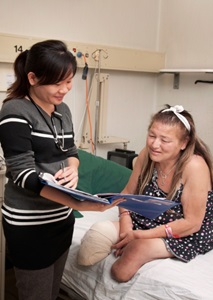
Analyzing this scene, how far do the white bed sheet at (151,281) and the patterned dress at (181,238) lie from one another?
0.12 ft

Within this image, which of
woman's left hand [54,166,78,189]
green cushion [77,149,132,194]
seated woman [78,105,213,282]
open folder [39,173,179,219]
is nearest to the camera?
open folder [39,173,179,219]

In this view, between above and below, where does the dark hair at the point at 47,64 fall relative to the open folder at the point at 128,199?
above

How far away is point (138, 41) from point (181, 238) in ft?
6.82

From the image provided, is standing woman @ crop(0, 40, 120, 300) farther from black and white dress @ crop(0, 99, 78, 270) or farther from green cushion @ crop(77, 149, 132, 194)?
green cushion @ crop(77, 149, 132, 194)

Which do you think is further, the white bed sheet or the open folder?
the white bed sheet

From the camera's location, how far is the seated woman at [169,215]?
1640 mm

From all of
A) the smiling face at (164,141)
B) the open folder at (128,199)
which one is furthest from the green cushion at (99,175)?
the open folder at (128,199)

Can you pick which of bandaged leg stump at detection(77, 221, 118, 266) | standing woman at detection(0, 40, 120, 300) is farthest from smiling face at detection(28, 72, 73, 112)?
bandaged leg stump at detection(77, 221, 118, 266)

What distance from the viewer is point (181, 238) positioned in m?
1.69

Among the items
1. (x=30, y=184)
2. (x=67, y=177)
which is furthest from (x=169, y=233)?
(x=30, y=184)

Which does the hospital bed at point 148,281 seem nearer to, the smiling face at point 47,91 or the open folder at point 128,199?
the open folder at point 128,199

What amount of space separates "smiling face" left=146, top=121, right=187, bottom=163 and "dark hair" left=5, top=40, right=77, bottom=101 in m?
0.62

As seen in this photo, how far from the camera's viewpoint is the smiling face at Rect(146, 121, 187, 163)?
1.68m

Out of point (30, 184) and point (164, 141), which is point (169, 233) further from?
point (30, 184)
